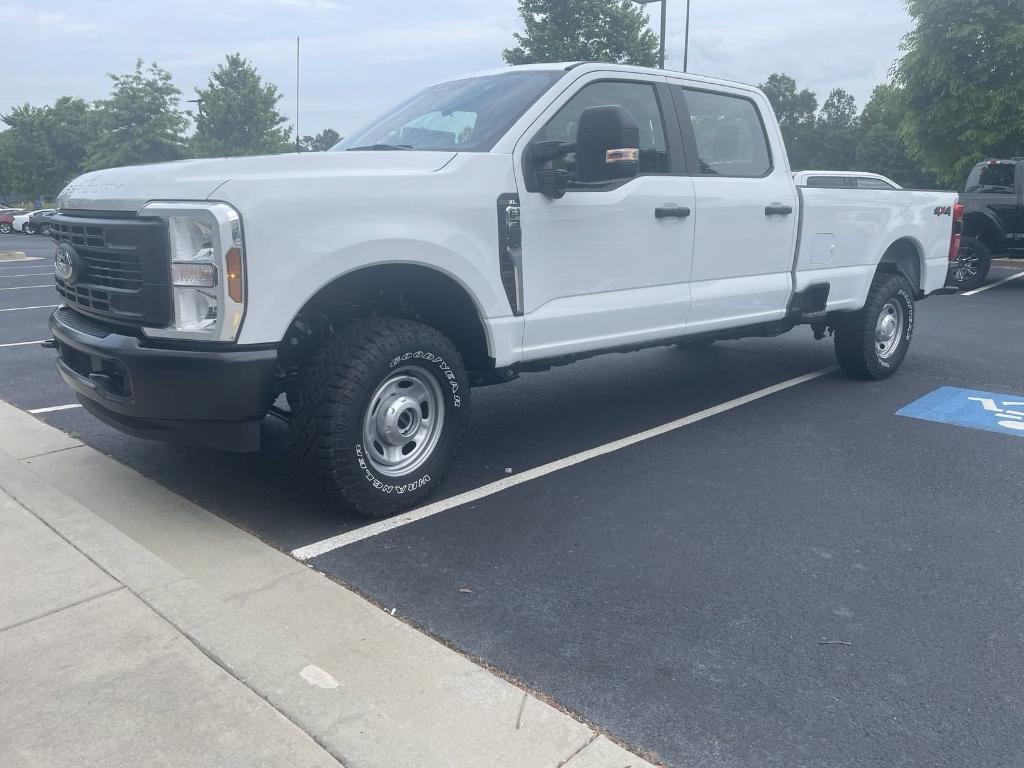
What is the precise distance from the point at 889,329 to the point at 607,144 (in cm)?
414

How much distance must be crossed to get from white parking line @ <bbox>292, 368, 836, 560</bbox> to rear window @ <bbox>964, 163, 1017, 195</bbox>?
1032cm

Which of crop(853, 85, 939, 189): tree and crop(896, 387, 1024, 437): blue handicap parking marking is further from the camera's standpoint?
crop(853, 85, 939, 189): tree

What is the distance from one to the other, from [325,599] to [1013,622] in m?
2.51

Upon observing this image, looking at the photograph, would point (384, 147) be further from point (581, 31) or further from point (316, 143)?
point (316, 143)

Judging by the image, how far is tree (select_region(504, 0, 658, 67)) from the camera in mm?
34531

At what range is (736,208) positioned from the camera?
5566mm

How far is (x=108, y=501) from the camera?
4.31 meters

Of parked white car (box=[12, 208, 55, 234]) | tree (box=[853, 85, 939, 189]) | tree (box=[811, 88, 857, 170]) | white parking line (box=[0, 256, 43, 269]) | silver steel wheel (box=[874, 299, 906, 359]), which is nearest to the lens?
silver steel wheel (box=[874, 299, 906, 359])

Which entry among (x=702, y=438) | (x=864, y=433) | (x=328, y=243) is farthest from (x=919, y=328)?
(x=328, y=243)

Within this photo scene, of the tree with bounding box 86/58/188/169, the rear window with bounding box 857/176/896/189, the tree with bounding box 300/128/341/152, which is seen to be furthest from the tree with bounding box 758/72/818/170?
the rear window with bounding box 857/176/896/189

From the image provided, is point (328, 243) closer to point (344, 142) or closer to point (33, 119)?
point (344, 142)

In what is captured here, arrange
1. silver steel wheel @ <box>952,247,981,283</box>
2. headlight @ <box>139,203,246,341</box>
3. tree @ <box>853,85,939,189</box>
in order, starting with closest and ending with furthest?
headlight @ <box>139,203,246,341</box>
silver steel wheel @ <box>952,247,981,283</box>
tree @ <box>853,85,939,189</box>

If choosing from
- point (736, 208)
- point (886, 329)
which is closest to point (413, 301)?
point (736, 208)

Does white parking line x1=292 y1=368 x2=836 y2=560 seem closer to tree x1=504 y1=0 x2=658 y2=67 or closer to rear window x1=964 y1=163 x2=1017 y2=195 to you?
rear window x1=964 y1=163 x2=1017 y2=195
